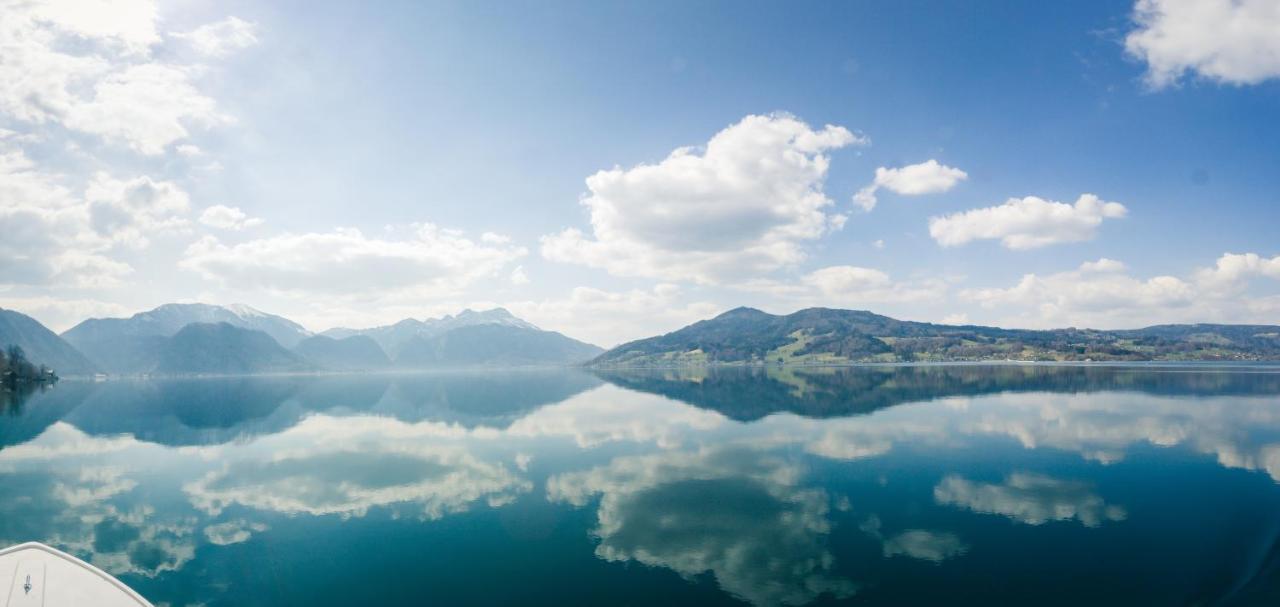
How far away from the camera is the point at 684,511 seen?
4403 centimetres

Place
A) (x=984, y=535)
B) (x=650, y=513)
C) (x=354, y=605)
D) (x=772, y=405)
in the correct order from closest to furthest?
(x=354, y=605) < (x=984, y=535) < (x=650, y=513) < (x=772, y=405)

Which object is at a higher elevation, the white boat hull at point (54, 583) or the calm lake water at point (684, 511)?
the white boat hull at point (54, 583)

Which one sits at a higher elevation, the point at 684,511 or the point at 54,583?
the point at 54,583

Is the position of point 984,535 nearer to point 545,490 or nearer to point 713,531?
point 713,531

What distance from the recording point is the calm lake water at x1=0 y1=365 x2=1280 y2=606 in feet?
100

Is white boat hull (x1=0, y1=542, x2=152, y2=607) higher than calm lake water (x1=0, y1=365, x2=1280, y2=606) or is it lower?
higher

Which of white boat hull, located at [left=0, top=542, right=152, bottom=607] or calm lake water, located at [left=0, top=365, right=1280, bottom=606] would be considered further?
calm lake water, located at [left=0, top=365, right=1280, bottom=606]

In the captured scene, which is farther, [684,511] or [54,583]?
[684,511]

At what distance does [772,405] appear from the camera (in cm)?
12694

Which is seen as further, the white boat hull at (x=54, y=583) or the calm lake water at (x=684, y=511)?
the calm lake water at (x=684, y=511)

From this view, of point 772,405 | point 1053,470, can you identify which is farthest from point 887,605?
point 772,405

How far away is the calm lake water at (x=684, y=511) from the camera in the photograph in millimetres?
30609

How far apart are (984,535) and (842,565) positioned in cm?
1293

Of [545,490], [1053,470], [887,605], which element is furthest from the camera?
[1053,470]
